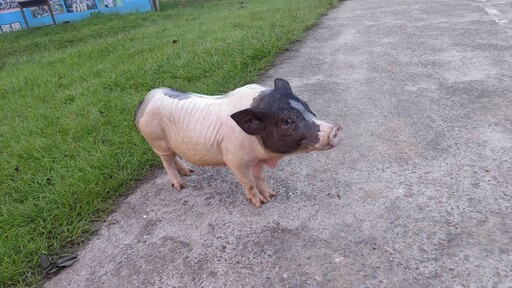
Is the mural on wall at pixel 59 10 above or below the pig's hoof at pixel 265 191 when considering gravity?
below

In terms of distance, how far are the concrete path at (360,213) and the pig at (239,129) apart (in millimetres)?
264

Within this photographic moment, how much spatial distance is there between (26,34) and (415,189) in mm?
12121

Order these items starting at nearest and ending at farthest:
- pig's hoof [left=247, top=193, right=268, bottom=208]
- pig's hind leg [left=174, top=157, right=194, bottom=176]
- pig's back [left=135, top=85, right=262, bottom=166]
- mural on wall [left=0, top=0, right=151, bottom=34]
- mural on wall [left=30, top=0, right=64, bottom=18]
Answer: pig's back [left=135, top=85, right=262, bottom=166] → pig's hoof [left=247, top=193, right=268, bottom=208] → pig's hind leg [left=174, top=157, right=194, bottom=176] → mural on wall [left=0, top=0, right=151, bottom=34] → mural on wall [left=30, top=0, right=64, bottom=18]

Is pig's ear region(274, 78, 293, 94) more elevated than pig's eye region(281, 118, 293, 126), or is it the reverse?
pig's ear region(274, 78, 293, 94)

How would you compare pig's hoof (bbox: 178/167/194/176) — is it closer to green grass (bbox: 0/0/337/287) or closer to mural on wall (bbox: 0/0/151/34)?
green grass (bbox: 0/0/337/287)

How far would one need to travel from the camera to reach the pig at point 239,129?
7.27 ft

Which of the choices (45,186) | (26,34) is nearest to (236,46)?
(45,186)

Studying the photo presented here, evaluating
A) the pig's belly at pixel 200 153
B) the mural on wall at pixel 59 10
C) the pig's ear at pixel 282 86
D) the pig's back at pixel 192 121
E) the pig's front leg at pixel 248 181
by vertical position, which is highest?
the pig's ear at pixel 282 86

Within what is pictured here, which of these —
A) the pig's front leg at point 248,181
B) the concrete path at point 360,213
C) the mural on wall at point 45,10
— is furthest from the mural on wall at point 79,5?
the pig's front leg at point 248,181

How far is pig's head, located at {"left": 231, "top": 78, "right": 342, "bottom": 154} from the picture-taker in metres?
2.17

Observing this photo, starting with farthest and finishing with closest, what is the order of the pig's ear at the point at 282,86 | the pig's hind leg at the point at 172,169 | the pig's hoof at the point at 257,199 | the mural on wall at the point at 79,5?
the mural on wall at the point at 79,5
the pig's hind leg at the point at 172,169
the pig's hoof at the point at 257,199
the pig's ear at the point at 282,86

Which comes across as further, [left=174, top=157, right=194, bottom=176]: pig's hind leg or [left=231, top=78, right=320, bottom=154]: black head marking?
[left=174, top=157, right=194, bottom=176]: pig's hind leg

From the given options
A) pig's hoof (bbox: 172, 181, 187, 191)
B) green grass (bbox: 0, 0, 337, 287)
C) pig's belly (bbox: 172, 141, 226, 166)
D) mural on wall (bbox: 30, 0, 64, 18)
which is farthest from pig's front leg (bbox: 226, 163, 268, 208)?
mural on wall (bbox: 30, 0, 64, 18)

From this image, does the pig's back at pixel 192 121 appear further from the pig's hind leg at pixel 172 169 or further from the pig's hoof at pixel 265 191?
the pig's hoof at pixel 265 191
